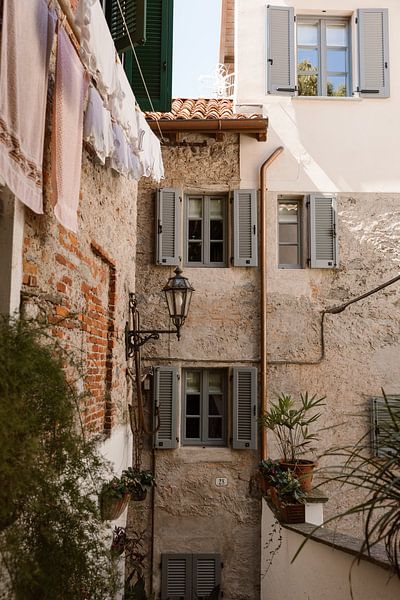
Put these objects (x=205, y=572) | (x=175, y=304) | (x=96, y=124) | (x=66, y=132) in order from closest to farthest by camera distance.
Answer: (x=66, y=132) < (x=96, y=124) < (x=175, y=304) < (x=205, y=572)

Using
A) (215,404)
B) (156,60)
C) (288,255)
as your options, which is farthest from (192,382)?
(156,60)

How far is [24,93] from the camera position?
3.09 meters

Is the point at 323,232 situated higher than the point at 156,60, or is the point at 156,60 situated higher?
the point at 156,60

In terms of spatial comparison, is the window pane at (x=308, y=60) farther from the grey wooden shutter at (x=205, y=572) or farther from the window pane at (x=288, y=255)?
the grey wooden shutter at (x=205, y=572)

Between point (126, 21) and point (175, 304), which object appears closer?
point (126, 21)

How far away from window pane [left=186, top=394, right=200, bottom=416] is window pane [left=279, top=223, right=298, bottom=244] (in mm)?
2362

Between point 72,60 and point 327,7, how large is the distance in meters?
6.11

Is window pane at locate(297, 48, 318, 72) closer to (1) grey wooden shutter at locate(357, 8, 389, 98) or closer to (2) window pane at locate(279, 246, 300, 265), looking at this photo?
(1) grey wooden shutter at locate(357, 8, 389, 98)

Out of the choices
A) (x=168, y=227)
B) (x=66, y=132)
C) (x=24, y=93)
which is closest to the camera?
(x=24, y=93)

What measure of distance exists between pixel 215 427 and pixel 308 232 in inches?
110

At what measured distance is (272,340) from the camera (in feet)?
26.7

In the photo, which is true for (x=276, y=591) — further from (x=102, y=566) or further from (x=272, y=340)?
(x=102, y=566)

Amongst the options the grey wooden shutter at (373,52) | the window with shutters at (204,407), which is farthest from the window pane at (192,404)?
the grey wooden shutter at (373,52)

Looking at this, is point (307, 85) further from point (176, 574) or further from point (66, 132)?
point (176, 574)
